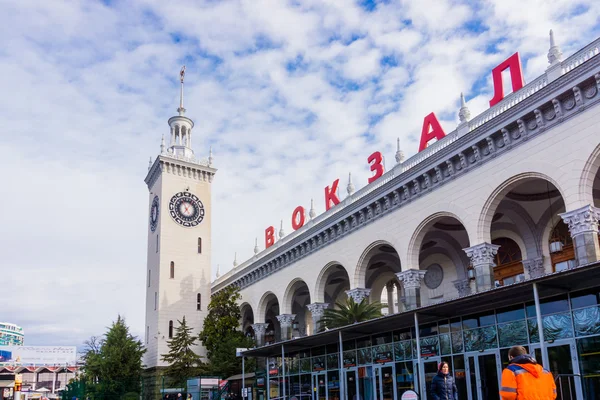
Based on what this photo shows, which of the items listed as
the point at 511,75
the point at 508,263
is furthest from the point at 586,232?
the point at 508,263

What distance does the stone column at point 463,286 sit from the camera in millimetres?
31422

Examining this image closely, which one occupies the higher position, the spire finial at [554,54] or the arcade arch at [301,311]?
the spire finial at [554,54]

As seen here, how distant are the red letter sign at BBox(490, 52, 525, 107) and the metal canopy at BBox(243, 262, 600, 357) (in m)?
10.2

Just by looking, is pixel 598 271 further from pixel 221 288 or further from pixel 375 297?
pixel 221 288

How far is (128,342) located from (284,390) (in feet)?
79.4

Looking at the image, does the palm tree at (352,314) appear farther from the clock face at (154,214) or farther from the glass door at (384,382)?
the clock face at (154,214)

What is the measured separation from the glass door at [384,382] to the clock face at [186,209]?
115 feet

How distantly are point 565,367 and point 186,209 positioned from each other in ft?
142

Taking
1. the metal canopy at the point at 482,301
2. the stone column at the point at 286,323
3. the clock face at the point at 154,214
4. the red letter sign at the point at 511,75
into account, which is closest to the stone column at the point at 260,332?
the stone column at the point at 286,323

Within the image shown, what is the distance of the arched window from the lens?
95.5 ft

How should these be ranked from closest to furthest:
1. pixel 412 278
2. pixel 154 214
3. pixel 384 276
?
pixel 412 278, pixel 384 276, pixel 154 214

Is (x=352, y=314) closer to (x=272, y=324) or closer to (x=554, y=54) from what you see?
(x=554, y=54)

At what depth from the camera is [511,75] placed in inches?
969

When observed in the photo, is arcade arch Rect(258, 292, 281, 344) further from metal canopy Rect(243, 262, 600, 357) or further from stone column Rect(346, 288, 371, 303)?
metal canopy Rect(243, 262, 600, 357)
